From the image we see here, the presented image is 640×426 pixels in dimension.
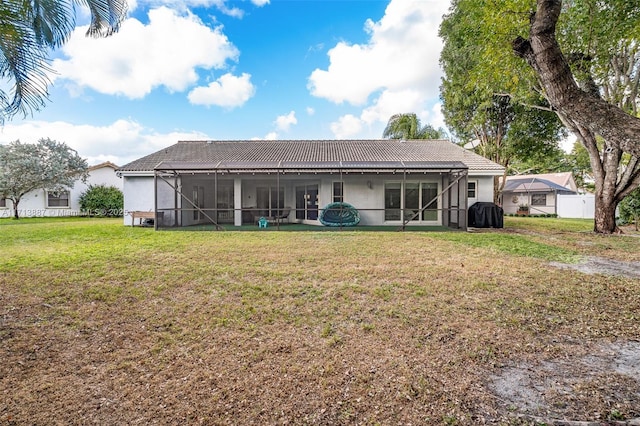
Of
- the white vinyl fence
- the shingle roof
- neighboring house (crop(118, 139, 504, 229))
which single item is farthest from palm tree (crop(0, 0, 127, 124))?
the white vinyl fence

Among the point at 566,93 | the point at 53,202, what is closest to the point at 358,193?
the point at 566,93

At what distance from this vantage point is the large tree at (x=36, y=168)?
1891cm

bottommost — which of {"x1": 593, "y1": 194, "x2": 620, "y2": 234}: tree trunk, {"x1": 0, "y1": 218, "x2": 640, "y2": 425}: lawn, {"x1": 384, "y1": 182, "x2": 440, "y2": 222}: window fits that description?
{"x1": 0, "y1": 218, "x2": 640, "y2": 425}: lawn

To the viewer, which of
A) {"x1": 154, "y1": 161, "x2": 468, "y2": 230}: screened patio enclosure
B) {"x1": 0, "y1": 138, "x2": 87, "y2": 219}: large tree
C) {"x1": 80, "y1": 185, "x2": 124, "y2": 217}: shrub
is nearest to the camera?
{"x1": 154, "y1": 161, "x2": 468, "y2": 230}: screened patio enclosure

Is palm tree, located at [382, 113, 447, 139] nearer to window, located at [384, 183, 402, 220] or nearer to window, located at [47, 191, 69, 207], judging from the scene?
window, located at [384, 183, 402, 220]

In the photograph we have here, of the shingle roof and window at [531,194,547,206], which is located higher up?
the shingle roof

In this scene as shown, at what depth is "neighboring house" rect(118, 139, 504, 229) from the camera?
12906mm

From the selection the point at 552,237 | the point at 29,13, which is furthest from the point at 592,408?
the point at 552,237

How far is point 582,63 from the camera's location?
8812mm

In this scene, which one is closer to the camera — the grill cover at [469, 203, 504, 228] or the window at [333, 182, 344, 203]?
the grill cover at [469, 203, 504, 228]

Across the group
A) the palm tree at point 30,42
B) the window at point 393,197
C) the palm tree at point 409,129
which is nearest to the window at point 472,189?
the window at point 393,197

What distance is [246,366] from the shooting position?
275 centimetres

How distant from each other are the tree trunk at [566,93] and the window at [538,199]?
29101 mm

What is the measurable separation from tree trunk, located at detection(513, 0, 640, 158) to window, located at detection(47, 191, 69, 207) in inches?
1100
